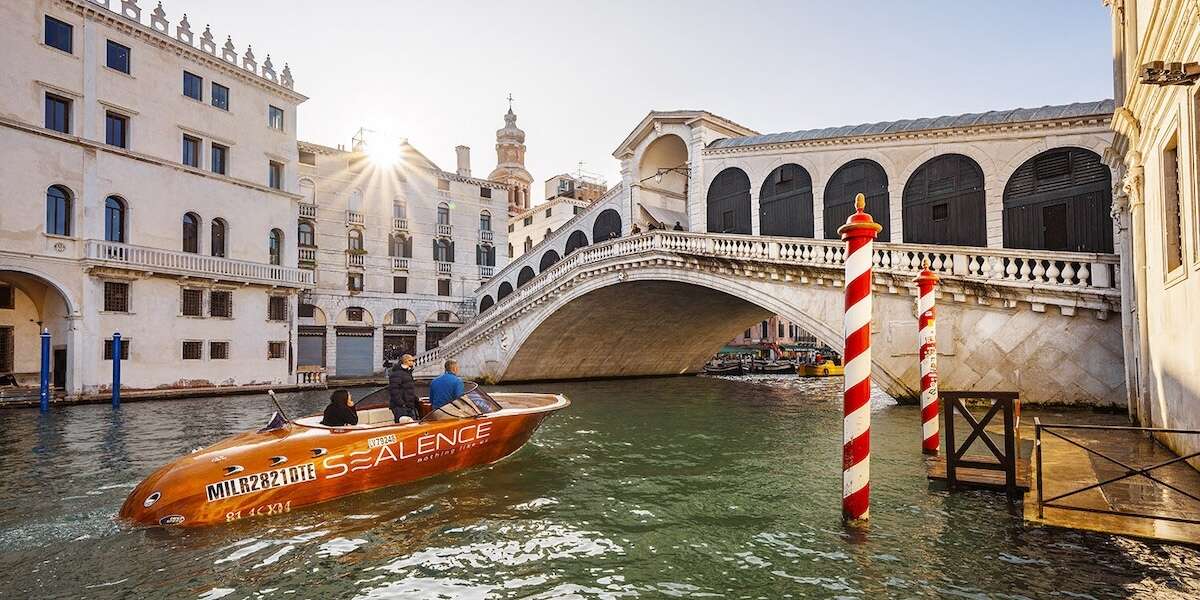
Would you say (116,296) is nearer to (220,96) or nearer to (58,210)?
(58,210)

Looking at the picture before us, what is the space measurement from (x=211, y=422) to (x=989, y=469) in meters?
14.9

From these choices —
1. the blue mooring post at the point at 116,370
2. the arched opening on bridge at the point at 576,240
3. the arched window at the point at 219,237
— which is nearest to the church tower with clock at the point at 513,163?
the arched opening on bridge at the point at 576,240

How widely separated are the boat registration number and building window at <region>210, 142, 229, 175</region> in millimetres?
21143

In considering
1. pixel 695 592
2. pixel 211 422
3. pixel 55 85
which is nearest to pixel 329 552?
pixel 695 592

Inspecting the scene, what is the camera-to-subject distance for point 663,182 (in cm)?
2622

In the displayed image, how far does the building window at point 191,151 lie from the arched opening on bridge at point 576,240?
15.0 meters

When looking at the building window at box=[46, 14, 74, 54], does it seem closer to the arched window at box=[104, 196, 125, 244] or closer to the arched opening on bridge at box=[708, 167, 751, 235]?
the arched window at box=[104, 196, 125, 244]

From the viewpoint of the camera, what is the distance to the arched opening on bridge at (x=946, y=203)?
16266 mm

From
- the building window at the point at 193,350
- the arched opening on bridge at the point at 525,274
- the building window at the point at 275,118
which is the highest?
the building window at the point at 275,118

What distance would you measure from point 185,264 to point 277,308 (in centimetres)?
404

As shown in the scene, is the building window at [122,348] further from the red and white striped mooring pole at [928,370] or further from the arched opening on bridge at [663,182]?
the red and white striped mooring pole at [928,370]

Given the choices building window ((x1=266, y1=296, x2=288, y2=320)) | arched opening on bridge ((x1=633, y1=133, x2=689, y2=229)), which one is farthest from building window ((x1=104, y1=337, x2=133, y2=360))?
arched opening on bridge ((x1=633, y1=133, x2=689, y2=229))

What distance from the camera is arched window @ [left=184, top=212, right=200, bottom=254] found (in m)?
22.8

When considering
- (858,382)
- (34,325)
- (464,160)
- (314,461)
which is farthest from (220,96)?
(858,382)
